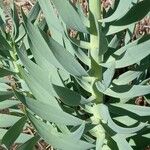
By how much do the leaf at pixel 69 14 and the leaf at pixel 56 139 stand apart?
27cm

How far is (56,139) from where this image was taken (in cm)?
114

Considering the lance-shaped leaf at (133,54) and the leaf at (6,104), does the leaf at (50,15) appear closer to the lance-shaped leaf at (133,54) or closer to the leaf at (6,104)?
the lance-shaped leaf at (133,54)

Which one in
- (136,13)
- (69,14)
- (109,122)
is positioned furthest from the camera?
(109,122)

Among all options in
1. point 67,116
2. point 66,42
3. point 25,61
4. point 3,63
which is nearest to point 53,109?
point 67,116

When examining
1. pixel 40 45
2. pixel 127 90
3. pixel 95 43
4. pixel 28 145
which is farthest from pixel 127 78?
pixel 28 145

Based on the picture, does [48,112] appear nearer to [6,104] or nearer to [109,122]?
[109,122]

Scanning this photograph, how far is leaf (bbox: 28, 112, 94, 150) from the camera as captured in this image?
1094mm

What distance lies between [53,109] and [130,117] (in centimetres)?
28

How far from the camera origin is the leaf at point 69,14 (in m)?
0.93

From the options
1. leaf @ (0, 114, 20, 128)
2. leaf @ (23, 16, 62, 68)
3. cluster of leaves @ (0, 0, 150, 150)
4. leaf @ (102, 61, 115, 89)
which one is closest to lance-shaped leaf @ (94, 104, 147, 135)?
cluster of leaves @ (0, 0, 150, 150)

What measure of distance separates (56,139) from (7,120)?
35cm

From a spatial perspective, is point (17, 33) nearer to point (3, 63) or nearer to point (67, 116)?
point (3, 63)

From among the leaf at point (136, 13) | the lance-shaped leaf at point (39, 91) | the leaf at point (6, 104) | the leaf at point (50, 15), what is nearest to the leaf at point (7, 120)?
the leaf at point (6, 104)

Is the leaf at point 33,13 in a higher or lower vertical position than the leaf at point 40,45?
higher
